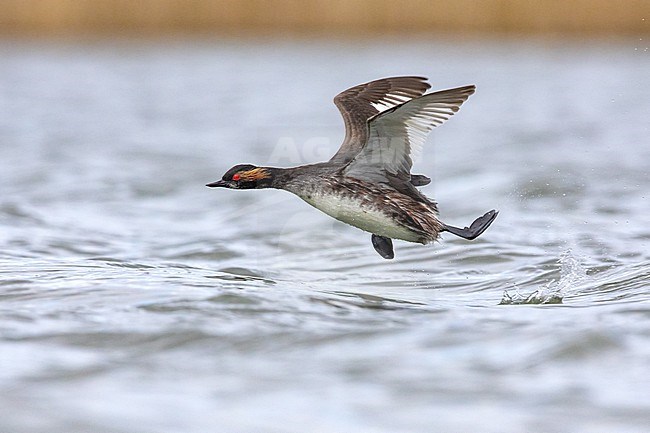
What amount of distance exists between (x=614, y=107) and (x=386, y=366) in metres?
13.9

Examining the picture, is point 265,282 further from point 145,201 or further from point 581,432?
point 145,201

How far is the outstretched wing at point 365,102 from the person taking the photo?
20.5ft

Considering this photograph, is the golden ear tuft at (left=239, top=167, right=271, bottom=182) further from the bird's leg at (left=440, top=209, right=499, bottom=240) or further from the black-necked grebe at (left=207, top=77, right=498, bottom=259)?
the bird's leg at (left=440, top=209, right=499, bottom=240)

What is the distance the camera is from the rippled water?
395cm

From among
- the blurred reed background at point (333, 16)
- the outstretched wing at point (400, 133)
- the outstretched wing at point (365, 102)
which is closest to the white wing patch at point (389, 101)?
the outstretched wing at point (365, 102)

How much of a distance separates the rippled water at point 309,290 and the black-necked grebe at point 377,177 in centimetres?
43

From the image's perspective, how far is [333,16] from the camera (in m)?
22.9

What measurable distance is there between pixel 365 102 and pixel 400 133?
456mm

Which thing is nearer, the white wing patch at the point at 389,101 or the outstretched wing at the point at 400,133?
the outstretched wing at the point at 400,133

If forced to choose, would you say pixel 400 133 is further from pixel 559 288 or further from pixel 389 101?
pixel 559 288

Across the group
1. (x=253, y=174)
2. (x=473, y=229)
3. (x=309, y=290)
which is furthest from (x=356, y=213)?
(x=473, y=229)

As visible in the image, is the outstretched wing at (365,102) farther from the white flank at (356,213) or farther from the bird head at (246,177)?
the bird head at (246,177)

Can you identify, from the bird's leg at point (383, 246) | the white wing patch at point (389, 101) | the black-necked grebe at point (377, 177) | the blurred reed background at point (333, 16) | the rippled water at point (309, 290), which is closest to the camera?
the rippled water at point (309, 290)

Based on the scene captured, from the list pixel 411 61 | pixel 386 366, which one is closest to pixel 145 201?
pixel 386 366
